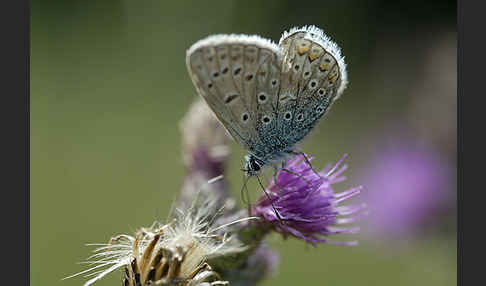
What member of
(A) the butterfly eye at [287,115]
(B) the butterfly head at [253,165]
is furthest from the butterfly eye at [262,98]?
(B) the butterfly head at [253,165]

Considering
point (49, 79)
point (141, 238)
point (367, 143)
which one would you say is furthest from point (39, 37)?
point (141, 238)

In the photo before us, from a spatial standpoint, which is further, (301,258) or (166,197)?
(166,197)

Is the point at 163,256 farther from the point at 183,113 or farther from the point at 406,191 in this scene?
the point at 183,113

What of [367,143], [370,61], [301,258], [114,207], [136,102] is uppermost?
[370,61]

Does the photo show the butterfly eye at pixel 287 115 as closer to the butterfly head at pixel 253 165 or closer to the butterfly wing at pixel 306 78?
the butterfly wing at pixel 306 78

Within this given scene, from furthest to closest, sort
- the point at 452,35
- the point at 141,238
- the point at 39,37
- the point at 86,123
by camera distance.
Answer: the point at 39,37
the point at 86,123
the point at 452,35
the point at 141,238

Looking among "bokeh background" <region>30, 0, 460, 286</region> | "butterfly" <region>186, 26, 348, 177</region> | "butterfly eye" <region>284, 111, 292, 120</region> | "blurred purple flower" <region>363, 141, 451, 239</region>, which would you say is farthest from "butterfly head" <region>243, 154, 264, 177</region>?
"blurred purple flower" <region>363, 141, 451, 239</region>

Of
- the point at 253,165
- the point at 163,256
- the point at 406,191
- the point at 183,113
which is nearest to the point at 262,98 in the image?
the point at 253,165

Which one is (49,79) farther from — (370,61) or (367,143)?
(370,61)
